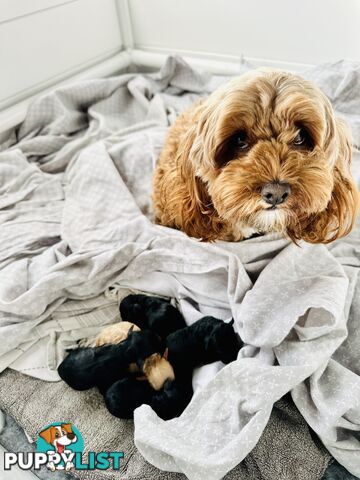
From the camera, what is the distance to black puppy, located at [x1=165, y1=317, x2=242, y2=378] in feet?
4.59

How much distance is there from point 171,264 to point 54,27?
1.74 meters

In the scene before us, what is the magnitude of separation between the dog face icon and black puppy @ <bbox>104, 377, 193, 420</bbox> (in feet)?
0.45

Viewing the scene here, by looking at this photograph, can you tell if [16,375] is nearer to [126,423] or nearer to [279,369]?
[126,423]

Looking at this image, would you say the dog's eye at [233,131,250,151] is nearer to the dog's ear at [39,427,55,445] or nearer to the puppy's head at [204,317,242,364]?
the puppy's head at [204,317,242,364]

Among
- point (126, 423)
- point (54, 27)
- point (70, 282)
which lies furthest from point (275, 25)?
point (126, 423)

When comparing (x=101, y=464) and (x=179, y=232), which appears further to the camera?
(x=179, y=232)

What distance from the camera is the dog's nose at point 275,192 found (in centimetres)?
121

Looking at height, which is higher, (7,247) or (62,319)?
(7,247)

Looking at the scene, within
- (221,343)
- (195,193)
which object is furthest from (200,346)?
(195,193)

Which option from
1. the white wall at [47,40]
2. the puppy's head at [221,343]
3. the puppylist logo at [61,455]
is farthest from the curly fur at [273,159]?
the white wall at [47,40]

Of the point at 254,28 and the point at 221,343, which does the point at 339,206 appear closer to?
the point at 221,343

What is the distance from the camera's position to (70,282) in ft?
5.31

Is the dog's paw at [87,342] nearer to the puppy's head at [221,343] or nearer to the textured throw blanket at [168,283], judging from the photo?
the textured throw blanket at [168,283]

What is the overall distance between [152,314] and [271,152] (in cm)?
68
